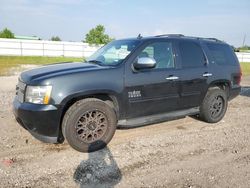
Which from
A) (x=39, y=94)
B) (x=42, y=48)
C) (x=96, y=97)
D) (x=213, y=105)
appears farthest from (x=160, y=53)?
(x=42, y=48)

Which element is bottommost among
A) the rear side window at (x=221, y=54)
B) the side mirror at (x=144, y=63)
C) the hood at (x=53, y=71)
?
the hood at (x=53, y=71)

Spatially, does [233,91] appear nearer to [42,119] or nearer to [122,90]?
[122,90]

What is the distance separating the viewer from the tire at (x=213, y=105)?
647 cm

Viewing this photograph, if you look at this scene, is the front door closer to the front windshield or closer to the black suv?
the black suv

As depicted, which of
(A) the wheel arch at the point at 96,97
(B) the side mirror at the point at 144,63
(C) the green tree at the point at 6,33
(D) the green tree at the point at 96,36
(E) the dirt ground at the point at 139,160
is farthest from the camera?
(C) the green tree at the point at 6,33

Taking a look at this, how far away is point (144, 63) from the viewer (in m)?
5.08

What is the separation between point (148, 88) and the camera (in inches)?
209

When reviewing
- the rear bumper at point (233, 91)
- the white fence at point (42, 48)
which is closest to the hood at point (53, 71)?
the rear bumper at point (233, 91)

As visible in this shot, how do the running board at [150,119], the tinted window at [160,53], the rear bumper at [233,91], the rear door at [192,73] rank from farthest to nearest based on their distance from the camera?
the rear bumper at [233,91] → the rear door at [192,73] → the tinted window at [160,53] → the running board at [150,119]

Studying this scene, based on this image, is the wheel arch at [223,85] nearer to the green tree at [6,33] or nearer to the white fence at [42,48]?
the white fence at [42,48]

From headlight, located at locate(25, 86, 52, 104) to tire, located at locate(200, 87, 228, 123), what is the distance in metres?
3.50

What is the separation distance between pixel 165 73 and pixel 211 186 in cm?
236

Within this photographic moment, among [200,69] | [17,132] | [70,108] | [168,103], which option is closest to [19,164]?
[70,108]

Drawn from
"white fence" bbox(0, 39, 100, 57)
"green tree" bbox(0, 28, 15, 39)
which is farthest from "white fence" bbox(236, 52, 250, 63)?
"green tree" bbox(0, 28, 15, 39)
